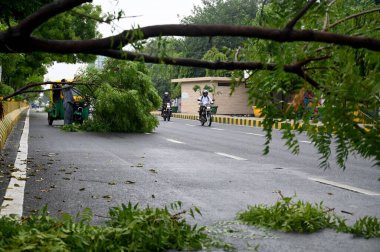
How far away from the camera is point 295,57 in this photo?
10.2 feet

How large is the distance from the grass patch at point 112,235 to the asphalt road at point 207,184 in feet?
1.47

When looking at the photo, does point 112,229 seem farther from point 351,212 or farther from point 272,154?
point 272,154

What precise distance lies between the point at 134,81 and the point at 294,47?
16.1m

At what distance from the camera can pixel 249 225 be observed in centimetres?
468

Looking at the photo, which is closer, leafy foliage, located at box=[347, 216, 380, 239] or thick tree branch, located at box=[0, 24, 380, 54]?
thick tree branch, located at box=[0, 24, 380, 54]

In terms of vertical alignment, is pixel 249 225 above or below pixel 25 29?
below

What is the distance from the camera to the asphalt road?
4473mm

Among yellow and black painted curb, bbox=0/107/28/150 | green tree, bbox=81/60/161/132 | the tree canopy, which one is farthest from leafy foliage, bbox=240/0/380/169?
→ green tree, bbox=81/60/161/132

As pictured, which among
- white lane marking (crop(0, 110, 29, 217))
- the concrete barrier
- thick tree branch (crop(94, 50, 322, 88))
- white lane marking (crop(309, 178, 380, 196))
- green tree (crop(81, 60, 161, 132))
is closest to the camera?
thick tree branch (crop(94, 50, 322, 88))

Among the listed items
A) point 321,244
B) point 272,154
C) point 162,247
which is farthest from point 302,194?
point 272,154

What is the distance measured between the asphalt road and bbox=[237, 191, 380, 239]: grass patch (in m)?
0.12

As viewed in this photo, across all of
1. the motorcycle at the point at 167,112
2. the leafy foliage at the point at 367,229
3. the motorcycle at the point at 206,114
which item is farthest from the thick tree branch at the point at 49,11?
the motorcycle at the point at 167,112

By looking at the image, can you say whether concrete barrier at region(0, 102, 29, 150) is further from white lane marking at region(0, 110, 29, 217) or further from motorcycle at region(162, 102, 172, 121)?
motorcycle at region(162, 102, 172, 121)

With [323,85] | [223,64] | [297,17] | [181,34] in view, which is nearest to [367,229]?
[323,85]
